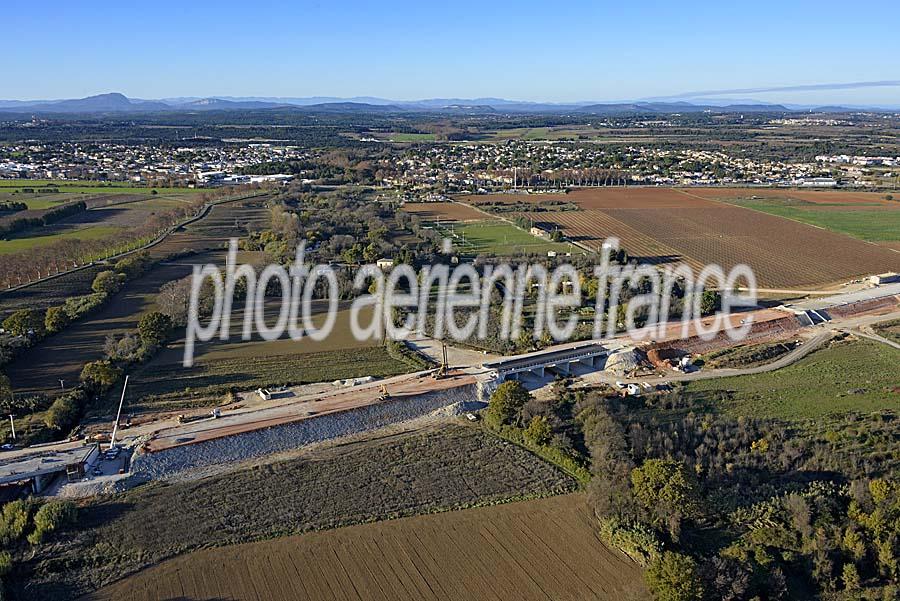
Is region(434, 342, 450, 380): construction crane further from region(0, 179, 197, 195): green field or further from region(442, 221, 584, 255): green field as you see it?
region(0, 179, 197, 195): green field

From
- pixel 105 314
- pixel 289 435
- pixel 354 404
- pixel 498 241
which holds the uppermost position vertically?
pixel 498 241

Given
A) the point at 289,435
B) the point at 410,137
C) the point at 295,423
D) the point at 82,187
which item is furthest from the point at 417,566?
the point at 410,137

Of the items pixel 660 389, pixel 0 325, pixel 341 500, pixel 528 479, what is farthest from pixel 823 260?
pixel 0 325

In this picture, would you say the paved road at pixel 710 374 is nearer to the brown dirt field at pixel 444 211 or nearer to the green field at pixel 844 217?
the green field at pixel 844 217

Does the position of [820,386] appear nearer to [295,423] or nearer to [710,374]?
[710,374]

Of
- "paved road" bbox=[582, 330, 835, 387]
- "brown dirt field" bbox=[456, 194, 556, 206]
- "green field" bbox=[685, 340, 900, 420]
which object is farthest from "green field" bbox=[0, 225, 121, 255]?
"green field" bbox=[685, 340, 900, 420]

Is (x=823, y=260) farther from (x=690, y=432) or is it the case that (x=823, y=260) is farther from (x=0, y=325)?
(x=0, y=325)

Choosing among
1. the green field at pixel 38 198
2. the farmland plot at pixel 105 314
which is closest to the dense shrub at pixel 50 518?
the farmland plot at pixel 105 314
